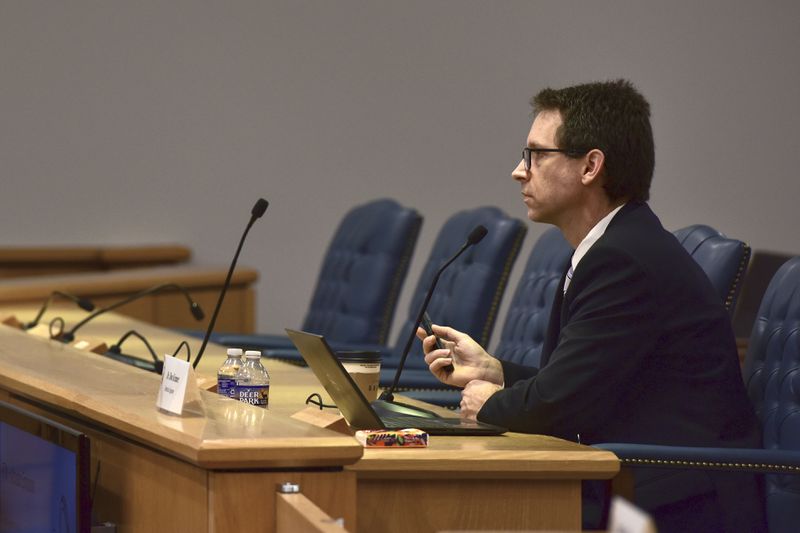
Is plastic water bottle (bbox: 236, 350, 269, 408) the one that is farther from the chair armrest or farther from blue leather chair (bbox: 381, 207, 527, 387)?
blue leather chair (bbox: 381, 207, 527, 387)

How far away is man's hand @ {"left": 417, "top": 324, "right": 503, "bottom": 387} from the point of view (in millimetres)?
2504

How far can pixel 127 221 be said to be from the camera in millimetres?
7113

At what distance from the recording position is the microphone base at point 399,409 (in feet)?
8.04

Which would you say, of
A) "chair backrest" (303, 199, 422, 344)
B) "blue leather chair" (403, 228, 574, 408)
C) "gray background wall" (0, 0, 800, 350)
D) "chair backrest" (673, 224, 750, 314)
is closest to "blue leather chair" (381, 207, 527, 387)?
"blue leather chair" (403, 228, 574, 408)

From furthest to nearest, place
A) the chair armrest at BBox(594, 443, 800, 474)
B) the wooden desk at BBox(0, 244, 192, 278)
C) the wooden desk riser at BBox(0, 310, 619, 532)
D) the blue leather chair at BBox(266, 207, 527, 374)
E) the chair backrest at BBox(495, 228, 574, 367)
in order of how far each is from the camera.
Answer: the wooden desk at BBox(0, 244, 192, 278), the blue leather chair at BBox(266, 207, 527, 374), the chair backrest at BBox(495, 228, 574, 367), the chair armrest at BBox(594, 443, 800, 474), the wooden desk riser at BBox(0, 310, 619, 532)

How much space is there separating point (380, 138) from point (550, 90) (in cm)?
460

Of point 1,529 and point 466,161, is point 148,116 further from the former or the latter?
point 1,529

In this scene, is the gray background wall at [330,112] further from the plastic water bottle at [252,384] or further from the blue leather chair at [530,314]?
the plastic water bottle at [252,384]

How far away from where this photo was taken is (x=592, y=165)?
99.4 inches

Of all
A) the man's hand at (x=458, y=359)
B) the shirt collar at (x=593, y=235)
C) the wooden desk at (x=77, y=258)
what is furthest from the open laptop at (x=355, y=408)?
the wooden desk at (x=77, y=258)

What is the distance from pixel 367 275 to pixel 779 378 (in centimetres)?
230

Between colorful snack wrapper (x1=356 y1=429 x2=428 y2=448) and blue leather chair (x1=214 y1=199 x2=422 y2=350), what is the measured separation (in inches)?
94.8

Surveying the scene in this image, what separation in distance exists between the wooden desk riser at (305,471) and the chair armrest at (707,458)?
0.29ft

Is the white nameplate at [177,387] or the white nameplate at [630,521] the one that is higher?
the white nameplate at [630,521]
